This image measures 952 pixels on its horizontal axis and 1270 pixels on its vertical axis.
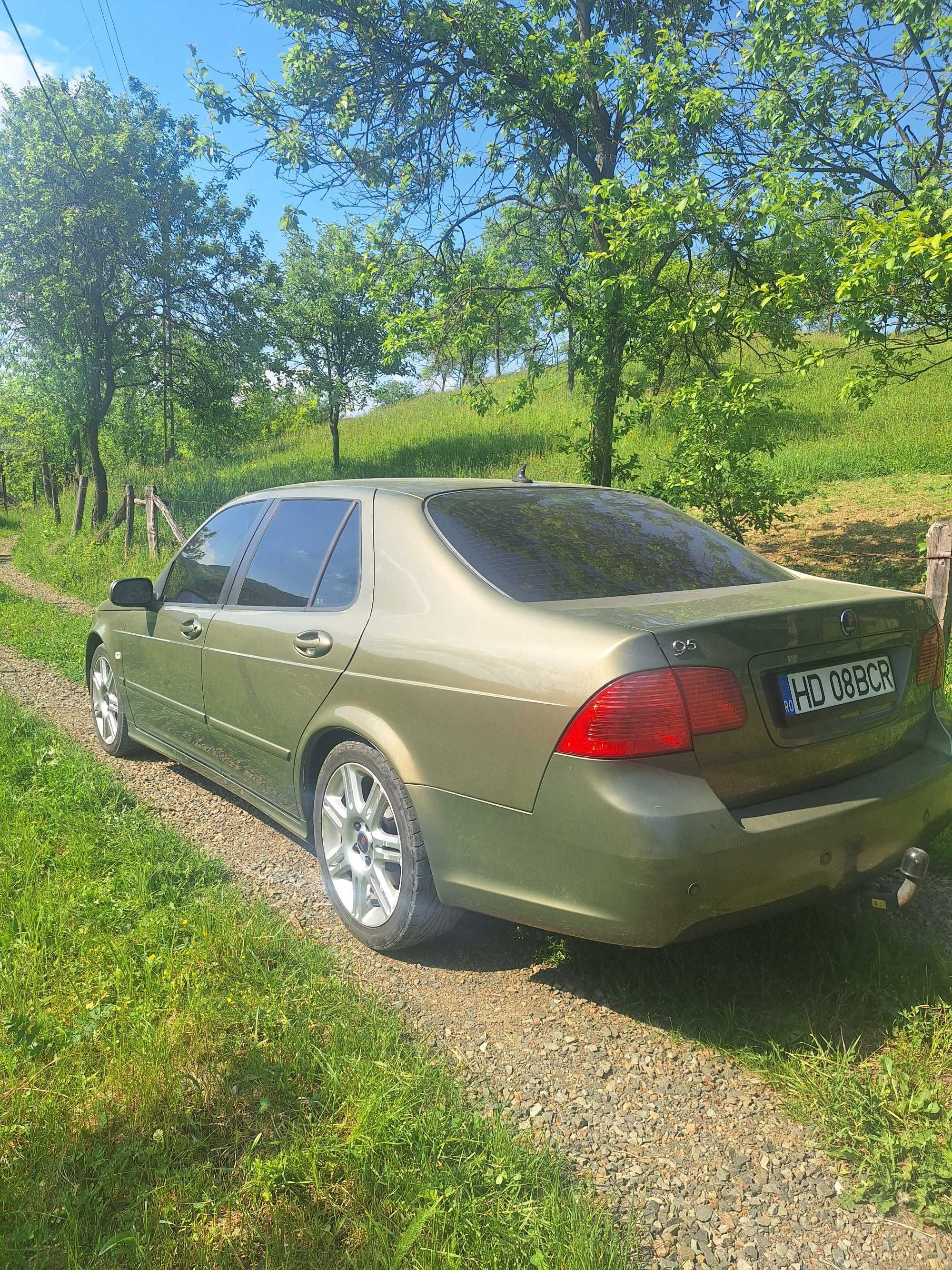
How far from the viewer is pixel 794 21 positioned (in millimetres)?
8492

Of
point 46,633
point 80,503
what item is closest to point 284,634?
point 46,633

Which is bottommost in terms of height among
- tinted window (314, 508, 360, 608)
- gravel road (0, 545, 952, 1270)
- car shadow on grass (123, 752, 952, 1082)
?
gravel road (0, 545, 952, 1270)

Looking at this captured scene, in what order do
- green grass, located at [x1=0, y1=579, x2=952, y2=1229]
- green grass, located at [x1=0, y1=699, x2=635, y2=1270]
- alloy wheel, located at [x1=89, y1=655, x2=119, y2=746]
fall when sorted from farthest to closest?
alloy wheel, located at [x1=89, y1=655, x2=119, y2=746] → green grass, located at [x1=0, y1=579, x2=952, y2=1229] → green grass, located at [x1=0, y1=699, x2=635, y2=1270]

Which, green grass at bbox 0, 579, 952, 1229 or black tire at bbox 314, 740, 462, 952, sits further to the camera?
black tire at bbox 314, 740, 462, 952

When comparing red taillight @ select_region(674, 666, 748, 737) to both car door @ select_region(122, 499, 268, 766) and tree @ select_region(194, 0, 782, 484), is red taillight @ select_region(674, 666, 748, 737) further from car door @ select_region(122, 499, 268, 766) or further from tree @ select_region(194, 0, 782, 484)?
tree @ select_region(194, 0, 782, 484)

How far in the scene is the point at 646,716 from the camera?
88.0 inches

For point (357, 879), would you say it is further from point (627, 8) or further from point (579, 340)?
point (627, 8)

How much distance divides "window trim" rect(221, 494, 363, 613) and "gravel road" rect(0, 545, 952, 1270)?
3.81 feet

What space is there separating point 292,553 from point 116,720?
2.31 m

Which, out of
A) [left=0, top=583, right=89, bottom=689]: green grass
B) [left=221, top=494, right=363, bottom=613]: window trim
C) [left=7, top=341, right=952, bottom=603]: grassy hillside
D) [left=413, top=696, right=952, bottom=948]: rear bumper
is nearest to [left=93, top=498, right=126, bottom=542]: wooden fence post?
[left=7, top=341, right=952, bottom=603]: grassy hillside

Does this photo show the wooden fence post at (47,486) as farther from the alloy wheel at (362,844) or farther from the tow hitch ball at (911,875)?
the tow hitch ball at (911,875)

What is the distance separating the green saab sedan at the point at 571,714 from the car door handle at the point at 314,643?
0.4 inches

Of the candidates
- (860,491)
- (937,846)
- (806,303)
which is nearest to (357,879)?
(937,846)

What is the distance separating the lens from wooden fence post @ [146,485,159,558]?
13.7 metres
